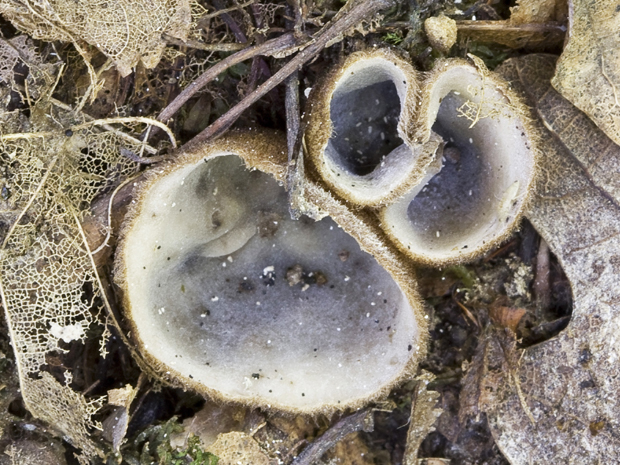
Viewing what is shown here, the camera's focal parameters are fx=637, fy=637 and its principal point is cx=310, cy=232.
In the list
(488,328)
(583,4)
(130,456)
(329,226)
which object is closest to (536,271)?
(488,328)

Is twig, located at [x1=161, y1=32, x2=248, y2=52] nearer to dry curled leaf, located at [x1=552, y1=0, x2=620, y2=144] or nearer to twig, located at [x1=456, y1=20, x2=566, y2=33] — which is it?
twig, located at [x1=456, y1=20, x2=566, y2=33]

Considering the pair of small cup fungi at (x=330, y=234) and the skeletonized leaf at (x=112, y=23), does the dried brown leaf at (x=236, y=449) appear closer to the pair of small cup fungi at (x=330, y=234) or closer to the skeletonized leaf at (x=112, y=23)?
the pair of small cup fungi at (x=330, y=234)

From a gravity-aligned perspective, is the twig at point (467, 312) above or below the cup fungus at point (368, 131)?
below

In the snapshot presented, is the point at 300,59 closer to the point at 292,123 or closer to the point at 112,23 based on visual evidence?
the point at 292,123

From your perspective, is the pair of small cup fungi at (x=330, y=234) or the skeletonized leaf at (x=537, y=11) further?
the skeletonized leaf at (x=537, y=11)

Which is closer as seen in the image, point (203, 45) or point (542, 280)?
point (203, 45)

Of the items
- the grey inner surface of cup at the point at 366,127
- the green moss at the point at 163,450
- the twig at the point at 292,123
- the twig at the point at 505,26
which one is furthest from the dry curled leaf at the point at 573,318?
the green moss at the point at 163,450

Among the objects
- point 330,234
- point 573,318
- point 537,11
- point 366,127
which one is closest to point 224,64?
point 366,127
